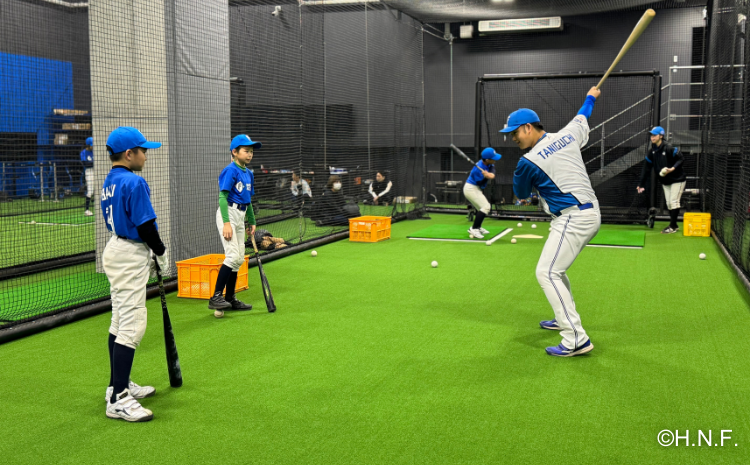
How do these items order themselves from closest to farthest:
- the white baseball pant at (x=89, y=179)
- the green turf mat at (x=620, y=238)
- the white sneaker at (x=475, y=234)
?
the green turf mat at (x=620, y=238), the white sneaker at (x=475, y=234), the white baseball pant at (x=89, y=179)

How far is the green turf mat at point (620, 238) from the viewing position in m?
10.3

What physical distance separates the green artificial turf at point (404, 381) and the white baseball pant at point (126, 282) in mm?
500

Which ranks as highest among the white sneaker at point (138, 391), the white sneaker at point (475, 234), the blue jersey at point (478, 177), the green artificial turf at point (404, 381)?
the blue jersey at point (478, 177)

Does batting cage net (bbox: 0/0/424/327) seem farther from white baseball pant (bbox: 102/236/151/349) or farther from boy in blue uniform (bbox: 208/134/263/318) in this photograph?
white baseball pant (bbox: 102/236/151/349)

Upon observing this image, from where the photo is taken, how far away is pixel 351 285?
7.22 metres

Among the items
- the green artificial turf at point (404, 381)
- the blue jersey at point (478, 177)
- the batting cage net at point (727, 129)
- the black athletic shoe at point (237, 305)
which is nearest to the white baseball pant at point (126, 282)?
the green artificial turf at point (404, 381)

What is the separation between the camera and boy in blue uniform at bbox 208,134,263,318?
5.94 metres

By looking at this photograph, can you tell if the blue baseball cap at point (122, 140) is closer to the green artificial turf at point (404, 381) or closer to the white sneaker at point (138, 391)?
the white sneaker at point (138, 391)

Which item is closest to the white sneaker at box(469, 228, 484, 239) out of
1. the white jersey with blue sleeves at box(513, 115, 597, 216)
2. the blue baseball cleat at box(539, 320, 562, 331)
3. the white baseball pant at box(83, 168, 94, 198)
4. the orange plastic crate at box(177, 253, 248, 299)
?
the orange plastic crate at box(177, 253, 248, 299)

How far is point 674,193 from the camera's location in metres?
11.7

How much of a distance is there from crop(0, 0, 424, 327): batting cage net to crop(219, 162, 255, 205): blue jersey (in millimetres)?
1204

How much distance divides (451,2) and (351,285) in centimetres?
859

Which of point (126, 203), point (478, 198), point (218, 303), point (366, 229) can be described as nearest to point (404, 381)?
point (126, 203)

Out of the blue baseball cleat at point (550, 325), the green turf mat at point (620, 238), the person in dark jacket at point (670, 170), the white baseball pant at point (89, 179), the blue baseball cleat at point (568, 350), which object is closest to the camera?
the blue baseball cleat at point (568, 350)
